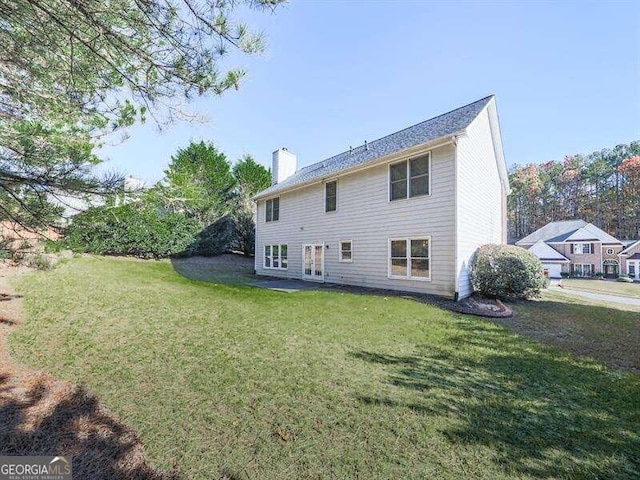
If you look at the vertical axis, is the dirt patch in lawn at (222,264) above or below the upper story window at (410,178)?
below

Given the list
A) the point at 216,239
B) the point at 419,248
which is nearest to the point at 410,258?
the point at 419,248

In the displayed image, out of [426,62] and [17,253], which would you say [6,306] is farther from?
[426,62]

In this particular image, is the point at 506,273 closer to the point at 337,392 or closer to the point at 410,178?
the point at 410,178

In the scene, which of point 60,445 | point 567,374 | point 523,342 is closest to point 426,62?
point 523,342

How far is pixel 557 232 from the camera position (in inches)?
1451

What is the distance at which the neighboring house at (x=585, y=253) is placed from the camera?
32.2 m

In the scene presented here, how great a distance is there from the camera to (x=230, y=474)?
2.17 metres

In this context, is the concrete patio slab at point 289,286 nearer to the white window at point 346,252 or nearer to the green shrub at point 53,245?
the white window at point 346,252

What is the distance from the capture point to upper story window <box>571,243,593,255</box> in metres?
33.8

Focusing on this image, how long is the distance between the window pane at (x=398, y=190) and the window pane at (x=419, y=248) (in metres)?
1.79

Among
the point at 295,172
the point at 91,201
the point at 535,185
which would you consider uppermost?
the point at 535,185

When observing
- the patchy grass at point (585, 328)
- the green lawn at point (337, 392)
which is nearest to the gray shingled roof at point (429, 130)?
the patchy grass at point (585, 328)

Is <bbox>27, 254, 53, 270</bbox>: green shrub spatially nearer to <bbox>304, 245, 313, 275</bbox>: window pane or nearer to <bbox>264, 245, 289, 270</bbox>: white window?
<bbox>304, 245, 313, 275</bbox>: window pane

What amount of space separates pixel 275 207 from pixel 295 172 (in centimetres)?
390
